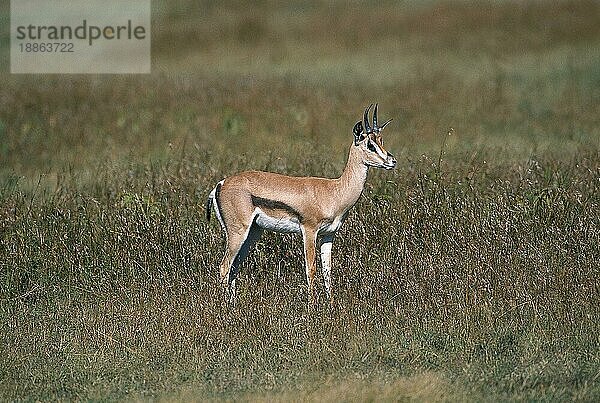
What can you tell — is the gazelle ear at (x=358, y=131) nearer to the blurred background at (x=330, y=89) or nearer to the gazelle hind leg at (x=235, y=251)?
the gazelle hind leg at (x=235, y=251)

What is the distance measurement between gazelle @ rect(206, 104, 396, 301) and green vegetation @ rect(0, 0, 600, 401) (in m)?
0.52

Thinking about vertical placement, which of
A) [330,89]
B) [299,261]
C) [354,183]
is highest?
[330,89]

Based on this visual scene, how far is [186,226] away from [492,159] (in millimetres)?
4862

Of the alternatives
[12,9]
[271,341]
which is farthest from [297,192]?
[12,9]

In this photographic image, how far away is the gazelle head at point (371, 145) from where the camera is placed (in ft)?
30.8

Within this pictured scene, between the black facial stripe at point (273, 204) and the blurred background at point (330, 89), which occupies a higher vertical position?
the blurred background at point (330, 89)

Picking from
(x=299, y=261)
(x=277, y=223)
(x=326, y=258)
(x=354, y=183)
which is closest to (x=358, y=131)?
(x=354, y=183)

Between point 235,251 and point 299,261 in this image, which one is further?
point 299,261

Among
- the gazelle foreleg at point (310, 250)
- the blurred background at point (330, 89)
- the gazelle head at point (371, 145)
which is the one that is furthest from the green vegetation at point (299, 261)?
the gazelle head at point (371, 145)

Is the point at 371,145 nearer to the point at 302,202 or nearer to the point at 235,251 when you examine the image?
the point at 302,202

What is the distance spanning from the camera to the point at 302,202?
31.5 feet

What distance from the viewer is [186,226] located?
11.3m

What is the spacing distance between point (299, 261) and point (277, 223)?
1120mm

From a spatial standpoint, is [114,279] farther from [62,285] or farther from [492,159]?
[492,159]
